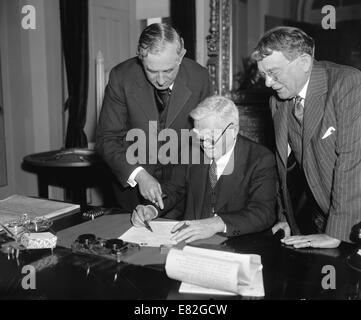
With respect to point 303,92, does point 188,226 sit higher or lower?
lower

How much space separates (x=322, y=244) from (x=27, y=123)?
158 inches

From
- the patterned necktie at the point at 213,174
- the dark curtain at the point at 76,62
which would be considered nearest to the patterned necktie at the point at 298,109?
the patterned necktie at the point at 213,174

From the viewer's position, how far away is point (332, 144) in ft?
6.35

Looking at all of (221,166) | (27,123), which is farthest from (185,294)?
(27,123)

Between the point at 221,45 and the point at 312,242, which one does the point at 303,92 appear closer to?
the point at 312,242

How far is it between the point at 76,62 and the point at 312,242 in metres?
3.79

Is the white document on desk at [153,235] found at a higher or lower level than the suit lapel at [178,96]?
lower

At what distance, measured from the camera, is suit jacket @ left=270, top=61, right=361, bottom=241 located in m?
1.80

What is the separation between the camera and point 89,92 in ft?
17.1

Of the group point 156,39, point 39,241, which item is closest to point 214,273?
point 39,241

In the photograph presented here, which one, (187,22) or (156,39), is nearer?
(156,39)

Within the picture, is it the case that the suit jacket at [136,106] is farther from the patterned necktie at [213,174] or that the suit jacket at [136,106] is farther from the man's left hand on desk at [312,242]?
the man's left hand on desk at [312,242]

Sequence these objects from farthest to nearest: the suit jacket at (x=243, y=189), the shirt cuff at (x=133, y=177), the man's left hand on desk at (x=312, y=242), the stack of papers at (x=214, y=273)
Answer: the shirt cuff at (x=133, y=177) < the suit jacket at (x=243, y=189) < the man's left hand on desk at (x=312, y=242) < the stack of papers at (x=214, y=273)

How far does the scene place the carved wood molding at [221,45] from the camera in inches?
173
